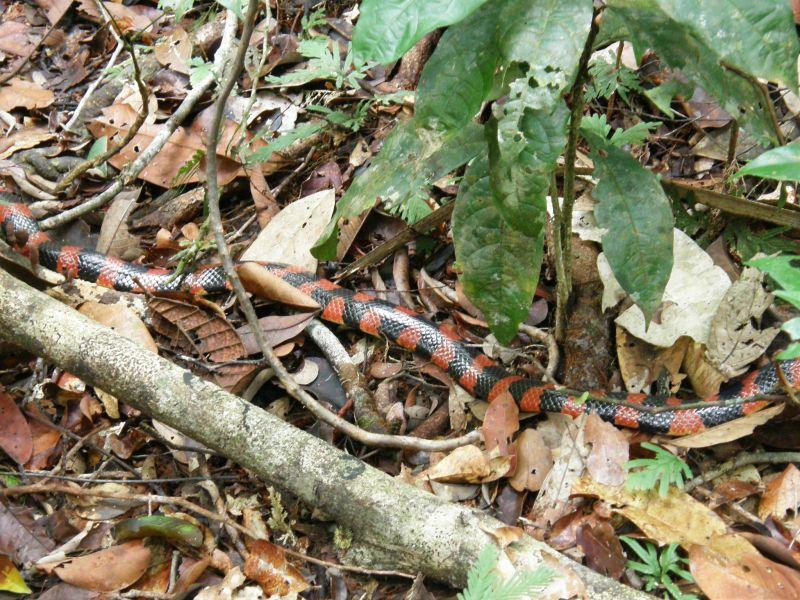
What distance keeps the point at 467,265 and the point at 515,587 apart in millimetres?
1287

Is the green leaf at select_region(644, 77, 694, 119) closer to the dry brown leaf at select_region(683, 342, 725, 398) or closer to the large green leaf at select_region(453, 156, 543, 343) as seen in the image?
the large green leaf at select_region(453, 156, 543, 343)

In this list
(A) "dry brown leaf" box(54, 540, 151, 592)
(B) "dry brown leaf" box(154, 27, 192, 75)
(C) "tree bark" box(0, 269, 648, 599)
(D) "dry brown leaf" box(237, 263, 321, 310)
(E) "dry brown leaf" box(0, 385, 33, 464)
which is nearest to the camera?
(C) "tree bark" box(0, 269, 648, 599)

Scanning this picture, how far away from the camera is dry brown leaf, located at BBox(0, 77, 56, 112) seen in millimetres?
6457

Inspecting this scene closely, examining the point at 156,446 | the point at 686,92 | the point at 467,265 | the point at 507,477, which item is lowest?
the point at 156,446

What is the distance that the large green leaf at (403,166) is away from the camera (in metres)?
2.84

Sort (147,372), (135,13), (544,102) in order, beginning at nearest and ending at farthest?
1. (544,102)
2. (147,372)
3. (135,13)

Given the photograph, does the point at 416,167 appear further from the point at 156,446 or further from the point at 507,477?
the point at 156,446

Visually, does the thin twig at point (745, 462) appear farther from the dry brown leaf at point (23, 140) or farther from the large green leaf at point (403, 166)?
the dry brown leaf at point (23, 140)

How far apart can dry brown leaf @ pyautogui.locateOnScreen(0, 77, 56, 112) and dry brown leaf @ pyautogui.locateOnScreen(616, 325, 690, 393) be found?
212 inches

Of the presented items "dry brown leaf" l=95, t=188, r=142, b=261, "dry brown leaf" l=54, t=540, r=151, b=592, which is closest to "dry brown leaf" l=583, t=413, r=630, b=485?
"dry brown leaf" l=54, t=540, r=151, b=592

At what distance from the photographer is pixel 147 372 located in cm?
336

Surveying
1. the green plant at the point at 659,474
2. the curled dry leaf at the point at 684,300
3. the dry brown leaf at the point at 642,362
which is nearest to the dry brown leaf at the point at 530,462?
the green plant at the point at 659,474

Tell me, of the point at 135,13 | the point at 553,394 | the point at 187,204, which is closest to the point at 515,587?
the point at 553,394

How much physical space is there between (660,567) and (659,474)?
1.35 feet
